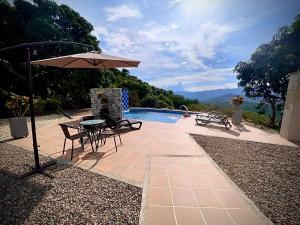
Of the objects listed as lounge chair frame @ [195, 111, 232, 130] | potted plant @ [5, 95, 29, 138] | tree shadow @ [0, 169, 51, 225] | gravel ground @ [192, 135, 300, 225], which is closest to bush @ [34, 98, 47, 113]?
potted plant @ [5, 95, 29, 138]

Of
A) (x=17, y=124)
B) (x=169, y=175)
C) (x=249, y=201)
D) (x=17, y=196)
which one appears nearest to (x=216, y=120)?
(x=169, y=175)

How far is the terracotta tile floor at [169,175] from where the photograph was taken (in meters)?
2.75

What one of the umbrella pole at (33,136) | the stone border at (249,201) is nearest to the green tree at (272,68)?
the stone border at (249,201)

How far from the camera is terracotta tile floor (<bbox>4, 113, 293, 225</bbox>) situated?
2746 mm

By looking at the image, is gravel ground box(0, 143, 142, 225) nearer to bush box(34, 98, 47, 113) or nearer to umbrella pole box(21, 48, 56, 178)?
umbrella pole box(21, 48, 56, 178)

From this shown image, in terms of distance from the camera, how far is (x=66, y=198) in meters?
3.06

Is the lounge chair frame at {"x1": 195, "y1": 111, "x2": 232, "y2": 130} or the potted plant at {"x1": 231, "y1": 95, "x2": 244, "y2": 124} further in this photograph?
the potted plant at {"x1": 231, "y1": 95, "x2": 244, "y2": 124}

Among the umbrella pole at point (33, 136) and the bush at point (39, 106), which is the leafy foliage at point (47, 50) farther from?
the umbrella pole at point (33, 136)

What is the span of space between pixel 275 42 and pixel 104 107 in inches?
466

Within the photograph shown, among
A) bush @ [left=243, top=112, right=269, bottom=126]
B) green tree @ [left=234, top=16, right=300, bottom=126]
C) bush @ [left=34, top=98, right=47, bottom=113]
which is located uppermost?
green tree @ [left=234, top=16, right=300, bottom=126]

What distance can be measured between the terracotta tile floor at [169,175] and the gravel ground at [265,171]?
29 centimetres

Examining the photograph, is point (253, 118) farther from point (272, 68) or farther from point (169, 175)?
point (169, 175)

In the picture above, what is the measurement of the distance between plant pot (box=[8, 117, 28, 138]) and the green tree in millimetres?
13887

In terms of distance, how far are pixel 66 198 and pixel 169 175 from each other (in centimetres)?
199
